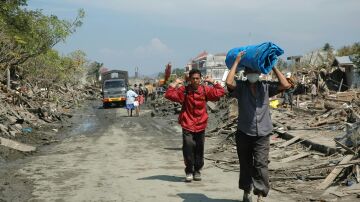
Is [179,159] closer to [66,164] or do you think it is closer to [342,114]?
[66,164]

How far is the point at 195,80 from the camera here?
8469mm

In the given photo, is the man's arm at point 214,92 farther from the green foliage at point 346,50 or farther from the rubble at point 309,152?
the green foliage at point 346,50

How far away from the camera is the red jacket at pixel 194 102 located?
27.9 ft

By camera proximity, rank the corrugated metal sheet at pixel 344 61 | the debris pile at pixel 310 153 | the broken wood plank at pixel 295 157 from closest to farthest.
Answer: the debris pile at pixel 310 153, the broken wood plank at pixel 295 157, the corrugated metal sheet at pixel 344 61

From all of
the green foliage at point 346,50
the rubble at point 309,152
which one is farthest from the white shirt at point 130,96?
the green foliage at point 346,50

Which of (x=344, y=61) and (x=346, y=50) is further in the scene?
(x=346, y=50)

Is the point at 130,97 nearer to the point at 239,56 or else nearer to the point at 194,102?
the point at 194,102

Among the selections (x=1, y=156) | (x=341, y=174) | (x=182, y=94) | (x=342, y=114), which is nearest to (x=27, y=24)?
(x=1, y=156)

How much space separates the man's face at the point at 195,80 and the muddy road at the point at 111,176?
1763 millimetres

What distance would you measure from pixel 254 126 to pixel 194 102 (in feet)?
7.39

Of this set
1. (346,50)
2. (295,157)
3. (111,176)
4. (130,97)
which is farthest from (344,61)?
(111,176)

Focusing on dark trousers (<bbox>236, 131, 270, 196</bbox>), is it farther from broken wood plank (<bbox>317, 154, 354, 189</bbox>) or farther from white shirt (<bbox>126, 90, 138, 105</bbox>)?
white shirt (<bbox>126, 90, 138, 105</bbox>)

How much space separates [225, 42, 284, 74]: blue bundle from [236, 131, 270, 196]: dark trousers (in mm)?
929

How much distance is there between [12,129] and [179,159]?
7700 millimetres
